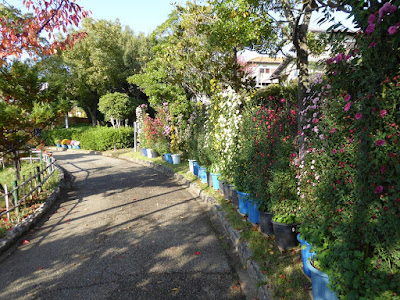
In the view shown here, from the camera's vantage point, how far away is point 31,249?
4742 mm

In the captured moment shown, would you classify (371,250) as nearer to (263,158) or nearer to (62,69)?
(263,158)

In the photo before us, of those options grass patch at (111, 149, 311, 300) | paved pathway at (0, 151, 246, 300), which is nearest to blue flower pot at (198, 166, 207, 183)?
paved pathway at (0, 151, 246, 300)

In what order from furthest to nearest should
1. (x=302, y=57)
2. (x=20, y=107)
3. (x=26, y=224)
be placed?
(x=20, y=107), (x=26, y=224), (x=302, y=57)

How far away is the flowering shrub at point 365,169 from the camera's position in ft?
7.10

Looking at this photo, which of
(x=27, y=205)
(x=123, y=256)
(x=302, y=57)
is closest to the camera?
(x=123, y=256)

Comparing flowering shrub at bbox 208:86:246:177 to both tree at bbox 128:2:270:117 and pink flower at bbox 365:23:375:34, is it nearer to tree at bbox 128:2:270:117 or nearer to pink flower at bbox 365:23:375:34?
tree at bbox 128:2:270:117

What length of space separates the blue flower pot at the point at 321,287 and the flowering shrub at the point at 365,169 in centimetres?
8

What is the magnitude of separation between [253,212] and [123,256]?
223cm

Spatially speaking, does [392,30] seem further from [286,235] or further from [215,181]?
[215,181]

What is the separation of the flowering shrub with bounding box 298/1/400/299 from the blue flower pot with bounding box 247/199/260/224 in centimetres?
183

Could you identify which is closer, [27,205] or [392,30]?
[392,30]

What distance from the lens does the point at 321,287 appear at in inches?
104

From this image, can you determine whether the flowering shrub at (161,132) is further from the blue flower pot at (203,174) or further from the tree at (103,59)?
the tree at (103,59)

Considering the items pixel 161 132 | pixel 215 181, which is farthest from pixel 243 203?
pixel 161 132
